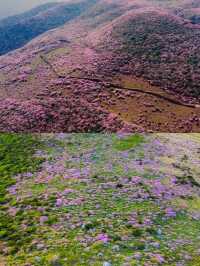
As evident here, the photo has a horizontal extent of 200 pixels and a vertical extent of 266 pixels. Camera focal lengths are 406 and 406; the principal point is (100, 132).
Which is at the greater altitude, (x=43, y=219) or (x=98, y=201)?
(x=43, y=219)

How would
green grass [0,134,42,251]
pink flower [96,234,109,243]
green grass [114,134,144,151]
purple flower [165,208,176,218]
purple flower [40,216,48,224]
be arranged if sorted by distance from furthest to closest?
green grass [114,134,144,151]
purple flower [165,208,176,218]
purple flower [40,216,48,224]
green grass [0,134,42,251]
pink flower [96,234,109,243]

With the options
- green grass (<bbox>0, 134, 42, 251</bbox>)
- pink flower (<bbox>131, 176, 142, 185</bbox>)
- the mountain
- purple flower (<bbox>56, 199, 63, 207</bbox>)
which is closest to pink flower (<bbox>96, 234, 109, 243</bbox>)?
green grass (<bbox>0, 134, 42, 251</bbox>)

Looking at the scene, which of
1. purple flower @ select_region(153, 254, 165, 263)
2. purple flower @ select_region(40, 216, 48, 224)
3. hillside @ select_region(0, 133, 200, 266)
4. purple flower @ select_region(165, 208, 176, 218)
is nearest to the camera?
purple flower @ select_region(153, 254, 165, 263)

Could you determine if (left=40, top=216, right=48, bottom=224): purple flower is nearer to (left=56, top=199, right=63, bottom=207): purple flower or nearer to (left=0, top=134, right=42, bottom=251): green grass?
(left=0, top=134, right=42, bottom=251): green grass

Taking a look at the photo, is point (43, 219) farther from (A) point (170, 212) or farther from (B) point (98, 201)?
(A) point (170, 212)

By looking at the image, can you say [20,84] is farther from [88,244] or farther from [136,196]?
[88,244]

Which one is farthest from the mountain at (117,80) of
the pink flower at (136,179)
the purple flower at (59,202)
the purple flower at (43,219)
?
the purple flower at (43,219)

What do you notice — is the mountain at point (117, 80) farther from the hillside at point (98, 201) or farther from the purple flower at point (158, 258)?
the purple flower at point (158, 258)

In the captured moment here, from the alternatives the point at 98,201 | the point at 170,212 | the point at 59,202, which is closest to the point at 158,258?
the point at 170,212

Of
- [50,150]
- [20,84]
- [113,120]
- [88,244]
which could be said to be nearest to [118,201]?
[88,244]
